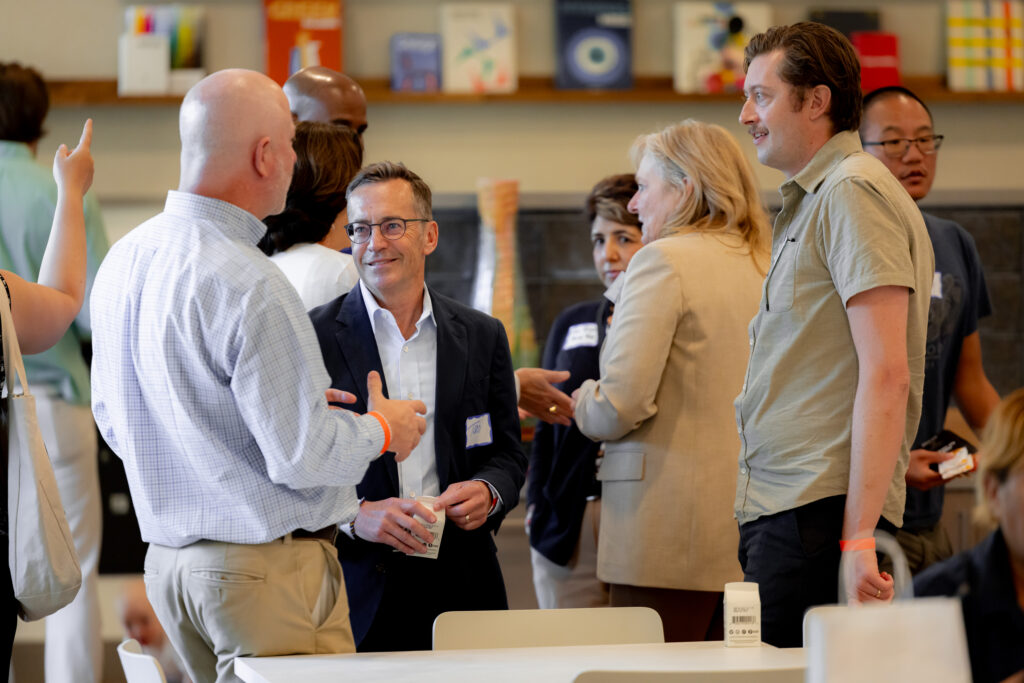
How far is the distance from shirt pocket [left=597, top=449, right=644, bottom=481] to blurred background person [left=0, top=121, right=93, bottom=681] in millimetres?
1219

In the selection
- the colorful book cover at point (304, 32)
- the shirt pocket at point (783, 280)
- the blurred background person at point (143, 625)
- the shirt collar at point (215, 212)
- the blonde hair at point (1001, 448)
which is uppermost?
the colorful book cover at point (304, 32)

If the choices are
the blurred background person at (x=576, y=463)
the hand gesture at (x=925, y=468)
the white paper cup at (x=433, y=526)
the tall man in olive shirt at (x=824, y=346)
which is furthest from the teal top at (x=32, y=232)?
the hand gesture at (x=925, y=468)

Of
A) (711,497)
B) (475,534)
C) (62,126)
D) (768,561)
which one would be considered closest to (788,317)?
(768,561)

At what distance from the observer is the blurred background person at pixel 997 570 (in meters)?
1.36

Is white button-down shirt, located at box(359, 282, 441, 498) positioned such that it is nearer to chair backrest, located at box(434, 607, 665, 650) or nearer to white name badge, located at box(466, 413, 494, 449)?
white name badge, located at box(466, 413, 494, 449)

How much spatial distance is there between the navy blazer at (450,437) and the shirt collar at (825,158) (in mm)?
817

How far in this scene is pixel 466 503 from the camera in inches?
92.8

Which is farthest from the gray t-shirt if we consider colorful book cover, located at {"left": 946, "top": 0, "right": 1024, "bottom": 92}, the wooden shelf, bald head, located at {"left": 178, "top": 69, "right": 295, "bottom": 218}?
colorful book cover, located at {"left": 946, "top": 0, "right": 1024, "bottom": 92}

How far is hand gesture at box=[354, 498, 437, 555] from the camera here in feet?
7.46

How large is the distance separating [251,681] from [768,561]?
3.00 feet

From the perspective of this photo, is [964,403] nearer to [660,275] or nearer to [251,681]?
[660,275]

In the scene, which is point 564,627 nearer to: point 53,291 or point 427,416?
point 427,416

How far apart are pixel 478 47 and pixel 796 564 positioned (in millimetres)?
3413

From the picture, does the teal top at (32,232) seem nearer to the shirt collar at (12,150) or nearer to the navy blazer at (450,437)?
the shirt collar at (12,150)
